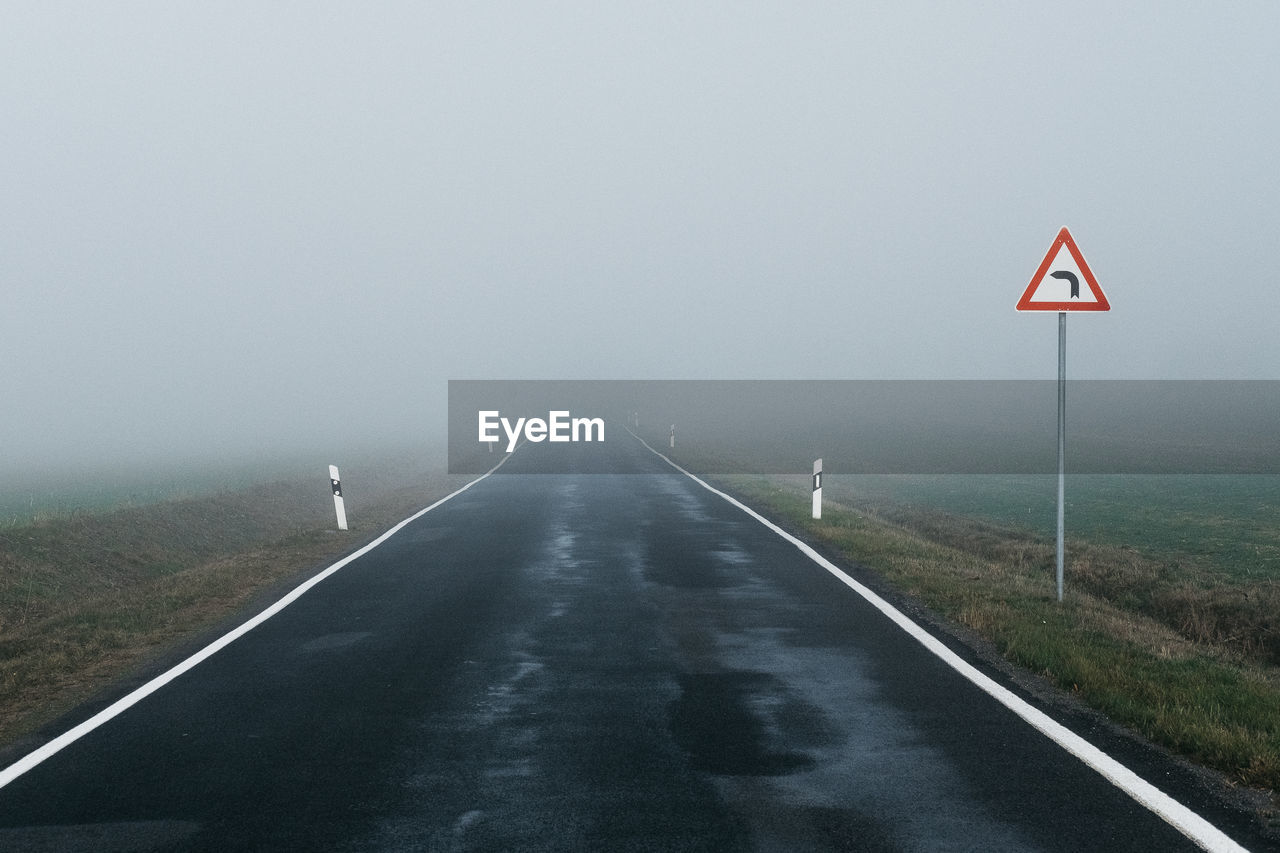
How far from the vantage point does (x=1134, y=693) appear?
23.4ft

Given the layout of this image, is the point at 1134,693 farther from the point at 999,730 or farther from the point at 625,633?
the point at 625,633

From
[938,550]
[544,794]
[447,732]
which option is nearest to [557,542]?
[938,550]

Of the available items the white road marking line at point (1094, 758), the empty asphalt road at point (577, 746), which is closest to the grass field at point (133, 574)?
the empty asphalt road at point (577, 746)

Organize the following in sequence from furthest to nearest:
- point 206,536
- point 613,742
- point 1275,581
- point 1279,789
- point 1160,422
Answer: point 1160,422 < point 206,536 < point 1275,581 < point 613,742 < point 1279,789

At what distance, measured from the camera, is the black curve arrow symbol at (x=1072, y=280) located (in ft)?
35.4

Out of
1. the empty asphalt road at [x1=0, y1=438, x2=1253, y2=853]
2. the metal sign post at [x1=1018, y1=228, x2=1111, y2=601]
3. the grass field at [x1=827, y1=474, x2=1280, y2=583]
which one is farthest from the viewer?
the grass field at [x1=827, y1=474, x2=1280, y2=583]

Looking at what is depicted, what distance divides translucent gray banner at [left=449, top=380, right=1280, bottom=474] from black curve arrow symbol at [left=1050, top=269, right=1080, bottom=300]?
24.0 meters

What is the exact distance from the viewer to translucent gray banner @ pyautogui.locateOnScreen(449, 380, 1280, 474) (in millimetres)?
44375

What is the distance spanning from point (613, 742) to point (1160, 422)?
91343 mm

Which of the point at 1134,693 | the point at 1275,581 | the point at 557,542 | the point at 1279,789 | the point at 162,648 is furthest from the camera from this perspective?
the point at 557,542

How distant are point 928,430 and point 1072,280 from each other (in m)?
77.1

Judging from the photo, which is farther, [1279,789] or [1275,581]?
[1275,581]

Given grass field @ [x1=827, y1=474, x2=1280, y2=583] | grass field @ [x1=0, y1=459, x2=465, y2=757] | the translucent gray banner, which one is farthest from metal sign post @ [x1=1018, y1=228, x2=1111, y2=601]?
the translucent gray banner

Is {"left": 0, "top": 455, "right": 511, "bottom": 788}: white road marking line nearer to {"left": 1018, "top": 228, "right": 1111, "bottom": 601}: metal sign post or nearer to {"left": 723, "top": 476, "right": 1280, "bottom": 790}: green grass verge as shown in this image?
{"left": 723, "top": 476, "right": 1280, "bottom": 790}: green grass verge
